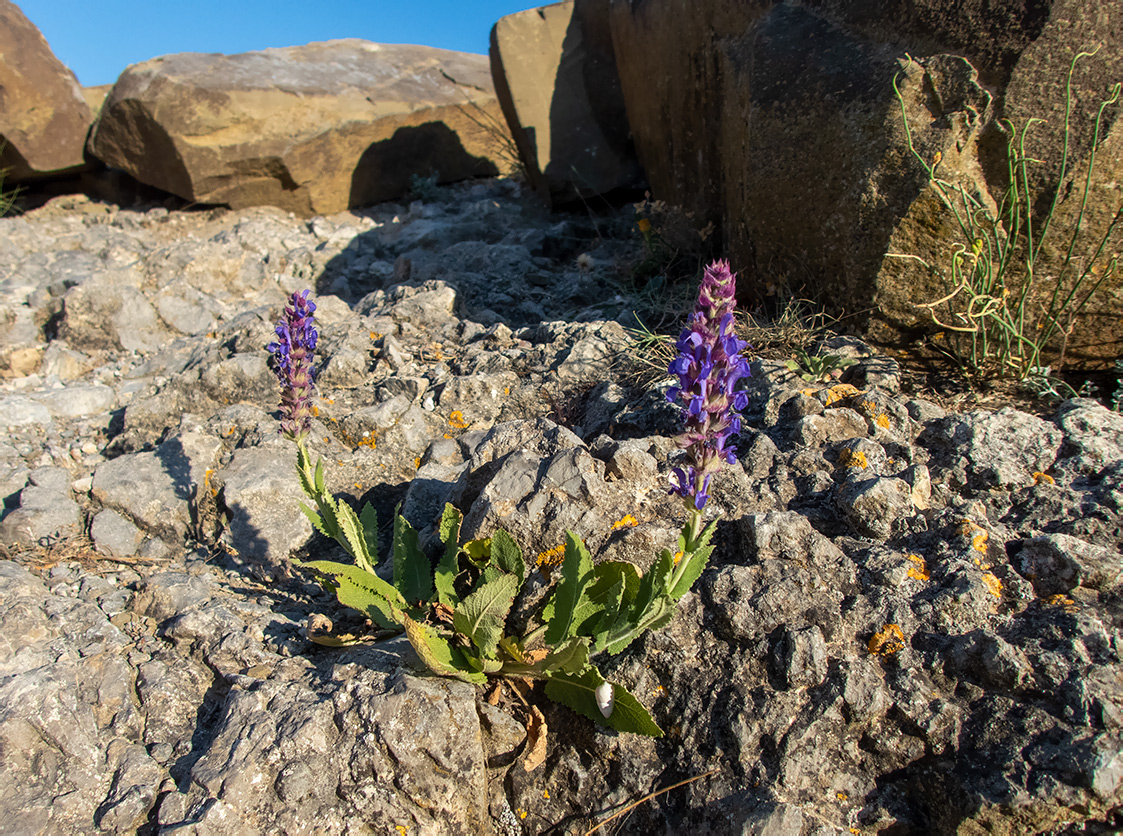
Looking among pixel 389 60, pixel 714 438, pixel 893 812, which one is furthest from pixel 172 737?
pixel 389 60

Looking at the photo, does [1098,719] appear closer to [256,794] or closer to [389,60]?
[256,794]

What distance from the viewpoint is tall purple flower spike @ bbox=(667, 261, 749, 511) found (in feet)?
5.43

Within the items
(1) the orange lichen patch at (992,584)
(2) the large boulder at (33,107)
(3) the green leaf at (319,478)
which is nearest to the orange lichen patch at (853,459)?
(1) the orange lichen patch at (992,584)

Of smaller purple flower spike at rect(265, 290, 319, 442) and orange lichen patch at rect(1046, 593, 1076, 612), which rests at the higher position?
smaller purple flower spike at rect(265, 290, 319, 442)

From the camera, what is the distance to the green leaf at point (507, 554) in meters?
2.21

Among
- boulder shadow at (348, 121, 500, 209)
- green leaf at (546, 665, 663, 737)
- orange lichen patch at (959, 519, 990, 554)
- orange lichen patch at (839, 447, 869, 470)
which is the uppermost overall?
boulder shadow at (348, 121, 500, 209)

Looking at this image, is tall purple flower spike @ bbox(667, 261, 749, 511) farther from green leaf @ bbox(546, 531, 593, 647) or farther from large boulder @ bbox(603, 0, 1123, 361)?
large boulder @ bbox(603, 0, 1123, 361)

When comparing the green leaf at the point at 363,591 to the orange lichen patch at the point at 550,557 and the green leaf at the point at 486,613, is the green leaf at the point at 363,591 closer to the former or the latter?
the green leaf at the point at 486,613

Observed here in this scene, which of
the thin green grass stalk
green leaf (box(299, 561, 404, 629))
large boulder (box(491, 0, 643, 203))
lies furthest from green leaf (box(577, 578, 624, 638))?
large boulder (box(491, 0, 643, 203))

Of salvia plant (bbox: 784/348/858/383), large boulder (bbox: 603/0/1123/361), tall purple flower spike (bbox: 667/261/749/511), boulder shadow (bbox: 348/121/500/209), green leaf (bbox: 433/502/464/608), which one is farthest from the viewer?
boulder shadow (bbox: 348/121/500/209)

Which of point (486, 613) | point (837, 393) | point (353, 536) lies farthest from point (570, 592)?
point (837, 393)

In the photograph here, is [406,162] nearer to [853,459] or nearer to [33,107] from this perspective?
[33,107]

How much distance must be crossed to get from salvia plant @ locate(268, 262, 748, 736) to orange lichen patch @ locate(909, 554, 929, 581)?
0.61 meters

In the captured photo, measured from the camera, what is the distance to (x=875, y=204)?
119 inches
